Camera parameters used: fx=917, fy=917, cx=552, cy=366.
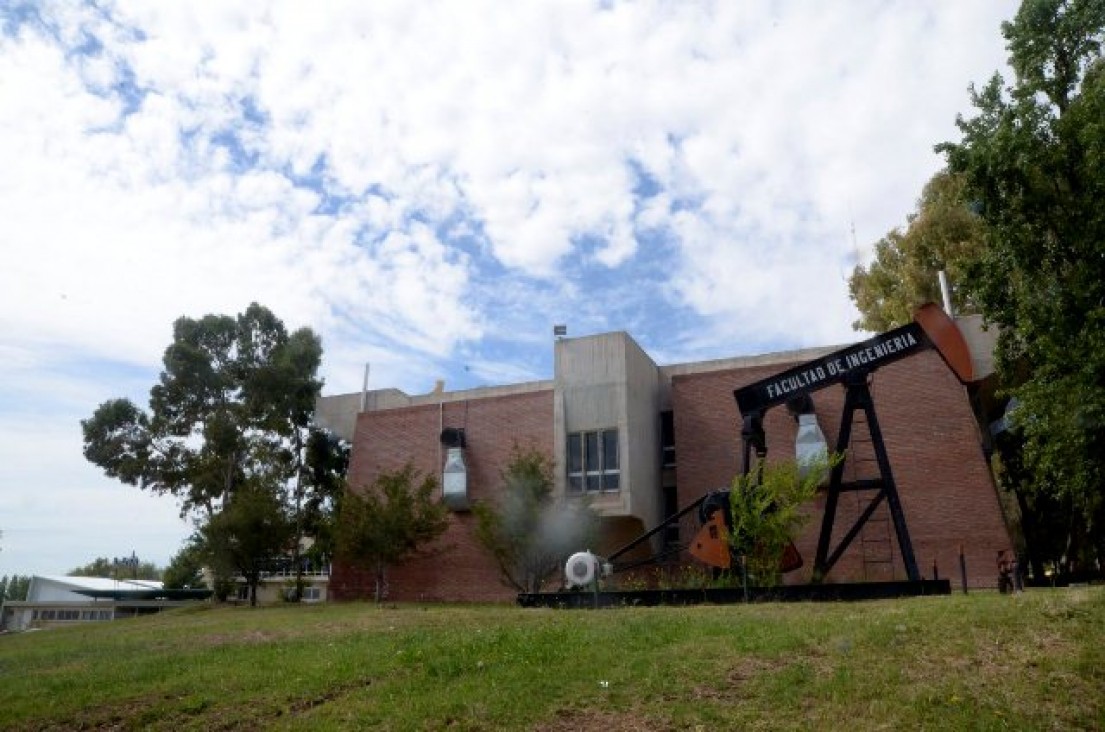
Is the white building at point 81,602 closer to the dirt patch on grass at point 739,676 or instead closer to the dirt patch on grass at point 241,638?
the dirt patch on grass at point 241,638

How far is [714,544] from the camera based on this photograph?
64.0 ft

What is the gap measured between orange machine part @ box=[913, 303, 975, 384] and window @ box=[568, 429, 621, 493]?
1220 cm

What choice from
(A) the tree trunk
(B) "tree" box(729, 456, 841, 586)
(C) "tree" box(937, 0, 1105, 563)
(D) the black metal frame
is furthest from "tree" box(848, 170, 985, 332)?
(A) the tree trunk

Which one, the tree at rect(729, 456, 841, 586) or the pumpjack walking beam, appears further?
the pumpjack walking beam

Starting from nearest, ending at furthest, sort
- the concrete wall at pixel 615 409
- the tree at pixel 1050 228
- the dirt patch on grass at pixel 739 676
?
the dirt patch on grass at pixel 739 676, the tree at pixel 1050 228, the concrete wall at pixel 615 409

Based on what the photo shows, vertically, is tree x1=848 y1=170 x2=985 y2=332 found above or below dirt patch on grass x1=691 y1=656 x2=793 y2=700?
above

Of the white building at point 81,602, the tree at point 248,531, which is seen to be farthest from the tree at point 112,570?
the tree at point 248,531

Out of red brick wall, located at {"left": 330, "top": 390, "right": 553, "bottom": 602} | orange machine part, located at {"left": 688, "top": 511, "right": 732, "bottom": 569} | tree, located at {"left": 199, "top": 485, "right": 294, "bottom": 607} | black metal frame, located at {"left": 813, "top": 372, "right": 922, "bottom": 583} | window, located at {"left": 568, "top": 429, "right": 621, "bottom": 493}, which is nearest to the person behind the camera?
orange machine part, located at {"left": 688, "top": 511, "right": 732, "bottom": 569}

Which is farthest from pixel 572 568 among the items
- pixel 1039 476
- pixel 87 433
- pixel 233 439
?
pixel 87 433

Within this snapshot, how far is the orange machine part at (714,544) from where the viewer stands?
63.3ft

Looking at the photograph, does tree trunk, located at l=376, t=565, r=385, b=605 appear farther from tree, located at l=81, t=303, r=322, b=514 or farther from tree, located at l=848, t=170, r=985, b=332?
tree, located at l=848, t=170, r=985, b=332

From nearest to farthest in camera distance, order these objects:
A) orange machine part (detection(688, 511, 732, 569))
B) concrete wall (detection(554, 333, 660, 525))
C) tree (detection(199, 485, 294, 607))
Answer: orange machine part (detection(688, 511, 732, 569)) < concrete wall (detection(554, 333, 660, 525)) < tree (detection(199, 485, 294, 607))

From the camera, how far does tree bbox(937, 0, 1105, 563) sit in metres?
17.6

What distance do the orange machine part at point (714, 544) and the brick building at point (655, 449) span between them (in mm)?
8068
